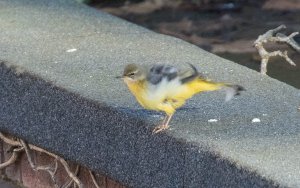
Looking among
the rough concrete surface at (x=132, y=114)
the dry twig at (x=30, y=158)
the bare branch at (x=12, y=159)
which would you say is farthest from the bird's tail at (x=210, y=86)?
the bare branch at (x=12, y=159)

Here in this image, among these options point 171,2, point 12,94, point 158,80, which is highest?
point 158,80

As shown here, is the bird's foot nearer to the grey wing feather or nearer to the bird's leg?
the bird's leg

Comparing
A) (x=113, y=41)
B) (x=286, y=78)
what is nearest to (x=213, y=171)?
(x=113, y=41)

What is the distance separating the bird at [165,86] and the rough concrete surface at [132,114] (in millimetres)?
95

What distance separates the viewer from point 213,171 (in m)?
3.79

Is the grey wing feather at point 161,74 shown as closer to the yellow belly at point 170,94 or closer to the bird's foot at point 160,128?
the yellow belly at point 170,94

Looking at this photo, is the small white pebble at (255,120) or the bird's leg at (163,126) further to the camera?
the small white pebble at (255,120)

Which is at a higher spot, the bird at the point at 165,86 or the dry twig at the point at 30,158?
the bird at the point at 165,86

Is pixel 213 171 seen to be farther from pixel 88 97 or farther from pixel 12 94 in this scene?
pixel 12 94

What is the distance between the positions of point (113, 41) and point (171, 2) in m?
2.99

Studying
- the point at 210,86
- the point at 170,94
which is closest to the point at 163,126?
the point at 170,94

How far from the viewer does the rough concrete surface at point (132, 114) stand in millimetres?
3840

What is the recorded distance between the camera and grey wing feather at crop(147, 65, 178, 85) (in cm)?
402

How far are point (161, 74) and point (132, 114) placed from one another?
0.29 m
